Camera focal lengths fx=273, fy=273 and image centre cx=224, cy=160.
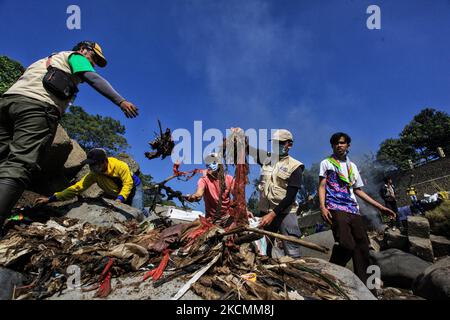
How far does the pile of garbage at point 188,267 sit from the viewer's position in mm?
1824

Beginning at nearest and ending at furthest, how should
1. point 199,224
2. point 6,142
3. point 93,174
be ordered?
point 199,224
point 6,142
point 93,174

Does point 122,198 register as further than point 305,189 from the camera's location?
No

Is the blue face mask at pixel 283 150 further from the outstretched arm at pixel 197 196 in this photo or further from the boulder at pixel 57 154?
the boulder at pixel 57 154

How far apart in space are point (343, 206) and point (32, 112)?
3.67 m

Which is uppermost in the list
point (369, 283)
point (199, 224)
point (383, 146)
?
point (383, 146)

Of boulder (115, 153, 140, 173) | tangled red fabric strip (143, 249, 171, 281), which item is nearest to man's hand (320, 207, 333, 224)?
tangled red fabric strip (143, 249, 171, 281)

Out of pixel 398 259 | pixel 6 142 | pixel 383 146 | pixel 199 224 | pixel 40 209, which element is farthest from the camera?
pixel 383 146

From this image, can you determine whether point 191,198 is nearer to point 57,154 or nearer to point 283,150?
point 283,150

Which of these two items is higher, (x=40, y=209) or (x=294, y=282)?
(x=40, y=209)

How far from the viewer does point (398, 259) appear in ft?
20.4

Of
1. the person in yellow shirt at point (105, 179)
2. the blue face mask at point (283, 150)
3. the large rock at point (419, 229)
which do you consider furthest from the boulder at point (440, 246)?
the person in yellow shirt at point (105, 179)

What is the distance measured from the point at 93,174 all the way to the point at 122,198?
0.74 m
